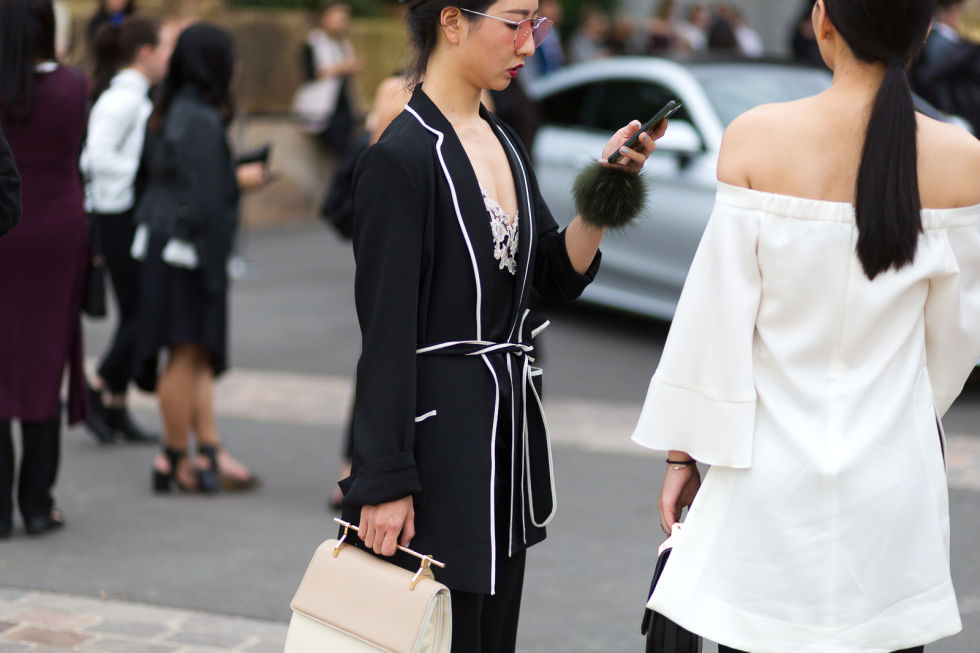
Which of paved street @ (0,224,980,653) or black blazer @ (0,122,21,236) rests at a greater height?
black blazer @ (0,122,21,236)

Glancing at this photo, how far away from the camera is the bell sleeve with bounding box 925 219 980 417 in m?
2.43

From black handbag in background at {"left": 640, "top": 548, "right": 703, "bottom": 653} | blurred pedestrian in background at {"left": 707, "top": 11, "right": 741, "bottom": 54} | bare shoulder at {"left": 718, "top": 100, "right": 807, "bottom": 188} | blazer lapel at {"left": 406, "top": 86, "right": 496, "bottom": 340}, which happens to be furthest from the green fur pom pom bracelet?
blurred pedestrian in background at {"left": 707, "top": 11, "right": 741, "bottom": 54}

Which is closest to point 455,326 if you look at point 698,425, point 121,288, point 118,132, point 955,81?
point 698,425

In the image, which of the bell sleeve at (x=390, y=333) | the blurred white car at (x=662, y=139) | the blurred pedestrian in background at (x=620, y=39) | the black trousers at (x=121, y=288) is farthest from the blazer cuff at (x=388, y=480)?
the blurred pedestrian in background at (x=620, y=39)

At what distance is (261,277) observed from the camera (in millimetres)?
11258

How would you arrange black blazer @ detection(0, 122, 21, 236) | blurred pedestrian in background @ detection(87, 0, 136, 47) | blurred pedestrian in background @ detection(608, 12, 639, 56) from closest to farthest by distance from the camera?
1. black blazer @ detection(0, 122, 21, 236)
2. blurred pedestrian in background @ detection(87, 0, 136, 47)
3. blurred pedestrian in background @ detection(608, 12, 639, 56)

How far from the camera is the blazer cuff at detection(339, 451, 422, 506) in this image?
2.54 meters

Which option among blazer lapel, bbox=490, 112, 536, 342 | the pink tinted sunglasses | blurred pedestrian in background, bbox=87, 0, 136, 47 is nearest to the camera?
the pink tinted sunglasses

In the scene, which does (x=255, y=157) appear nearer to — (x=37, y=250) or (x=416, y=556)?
(x=37, y=250)

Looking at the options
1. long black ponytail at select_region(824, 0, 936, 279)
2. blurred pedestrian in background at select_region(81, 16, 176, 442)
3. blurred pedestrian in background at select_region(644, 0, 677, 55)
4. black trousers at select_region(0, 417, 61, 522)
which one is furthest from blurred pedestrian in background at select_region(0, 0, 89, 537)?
blurred pedestrian in background at select_region(644, 0, 677, 55)

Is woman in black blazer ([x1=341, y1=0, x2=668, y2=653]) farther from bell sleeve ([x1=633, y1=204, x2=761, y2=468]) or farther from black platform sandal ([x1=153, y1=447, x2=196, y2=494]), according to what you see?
black platform sandal ([x1=153, y1=447, x2=196, y2=494])

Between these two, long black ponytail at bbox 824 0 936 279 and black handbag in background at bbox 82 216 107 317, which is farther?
black handbag in background at bbox 82 216 107 317

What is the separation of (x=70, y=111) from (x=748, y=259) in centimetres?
353

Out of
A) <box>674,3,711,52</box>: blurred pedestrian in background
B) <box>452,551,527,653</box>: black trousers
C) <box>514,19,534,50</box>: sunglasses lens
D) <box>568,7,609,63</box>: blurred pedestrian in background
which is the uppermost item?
<box>514,19,534,50</box>: sunglasses lens
